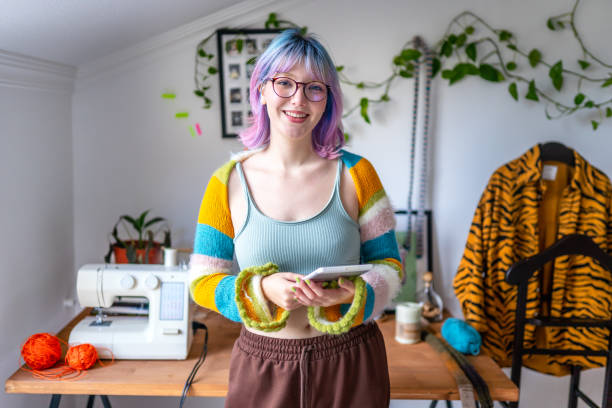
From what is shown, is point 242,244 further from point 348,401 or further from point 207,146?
point 207,146

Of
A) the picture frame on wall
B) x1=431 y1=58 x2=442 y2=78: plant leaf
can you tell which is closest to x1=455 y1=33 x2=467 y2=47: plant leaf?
x1=431 y1=58 x2=442 y2=78: plant leaf

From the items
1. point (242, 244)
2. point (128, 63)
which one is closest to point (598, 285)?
point (242, 244)

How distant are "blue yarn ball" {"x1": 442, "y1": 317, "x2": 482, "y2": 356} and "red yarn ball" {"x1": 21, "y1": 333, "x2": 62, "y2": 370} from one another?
1.25 meters

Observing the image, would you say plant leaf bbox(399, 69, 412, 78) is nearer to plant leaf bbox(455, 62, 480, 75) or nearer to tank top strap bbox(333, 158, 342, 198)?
plant leaf bbox(455, 62, 480, 75)

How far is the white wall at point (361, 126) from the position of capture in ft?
6.70

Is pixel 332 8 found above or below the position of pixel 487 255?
above

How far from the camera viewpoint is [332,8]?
204 centimetres

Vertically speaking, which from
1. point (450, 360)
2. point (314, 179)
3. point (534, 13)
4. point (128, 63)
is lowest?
point (450, 360)

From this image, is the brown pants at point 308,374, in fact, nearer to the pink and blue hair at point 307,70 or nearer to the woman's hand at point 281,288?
the woman's hand at point 281,288

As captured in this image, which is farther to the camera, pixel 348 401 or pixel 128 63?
pixel 128 63

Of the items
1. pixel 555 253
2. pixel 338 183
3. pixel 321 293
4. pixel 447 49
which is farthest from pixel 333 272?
pixel 447 49

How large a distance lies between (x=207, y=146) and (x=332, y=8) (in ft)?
2.51

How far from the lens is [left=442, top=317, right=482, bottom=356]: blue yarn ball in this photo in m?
1.67

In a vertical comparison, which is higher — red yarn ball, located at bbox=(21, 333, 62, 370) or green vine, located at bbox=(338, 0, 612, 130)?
green vine, located at bbox=(338, 0, 612, 130)
